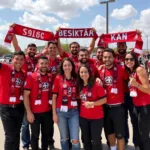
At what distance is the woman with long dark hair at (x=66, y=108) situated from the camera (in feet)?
13.2

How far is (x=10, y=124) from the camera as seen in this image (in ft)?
13.2

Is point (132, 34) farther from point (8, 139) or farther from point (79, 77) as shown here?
point (8, 139)

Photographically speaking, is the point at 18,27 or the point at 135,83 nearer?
the point at 135,83

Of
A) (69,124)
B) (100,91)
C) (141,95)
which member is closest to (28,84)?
(69,124)

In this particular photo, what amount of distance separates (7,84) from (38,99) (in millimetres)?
660

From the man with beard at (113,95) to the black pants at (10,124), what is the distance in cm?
177

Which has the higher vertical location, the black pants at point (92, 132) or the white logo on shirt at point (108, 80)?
the white logo on shirt at point (108, 80)

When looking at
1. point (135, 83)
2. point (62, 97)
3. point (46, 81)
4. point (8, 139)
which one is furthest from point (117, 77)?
point (8, 139)

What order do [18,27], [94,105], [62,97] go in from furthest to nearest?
[18,27] → [62,97] → [94,105]

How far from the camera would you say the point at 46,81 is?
4258mm

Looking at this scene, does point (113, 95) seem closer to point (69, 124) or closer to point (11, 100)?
point (69, 124)

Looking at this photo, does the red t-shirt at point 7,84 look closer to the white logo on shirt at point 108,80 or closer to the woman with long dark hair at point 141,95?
the white logo on shirt at point 108,80

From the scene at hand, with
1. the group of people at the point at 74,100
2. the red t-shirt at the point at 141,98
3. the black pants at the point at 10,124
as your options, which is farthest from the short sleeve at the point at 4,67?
the red t-shirt at the point at 141,98

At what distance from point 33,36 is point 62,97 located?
2642mm
